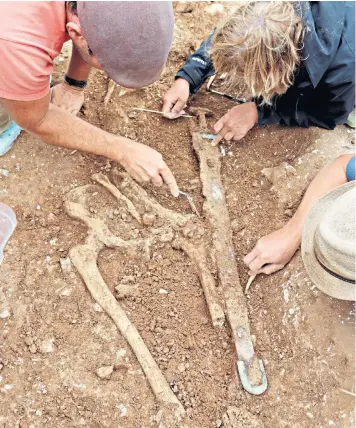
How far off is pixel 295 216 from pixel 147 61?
123 cm

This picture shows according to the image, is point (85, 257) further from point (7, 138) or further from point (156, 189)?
point (7, 138)

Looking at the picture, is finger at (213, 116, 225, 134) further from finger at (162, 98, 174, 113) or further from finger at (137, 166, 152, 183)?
finger at (137, 166, 152, 183)

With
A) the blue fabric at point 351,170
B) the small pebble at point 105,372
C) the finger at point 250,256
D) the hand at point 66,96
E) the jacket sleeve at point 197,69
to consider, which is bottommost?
the small pebble at point 105,372

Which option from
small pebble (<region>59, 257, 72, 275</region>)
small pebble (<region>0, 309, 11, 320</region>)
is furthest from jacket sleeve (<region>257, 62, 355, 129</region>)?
small pebble (<region>0, 309, 11, 320</region>)

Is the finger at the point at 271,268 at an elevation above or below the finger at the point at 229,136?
below

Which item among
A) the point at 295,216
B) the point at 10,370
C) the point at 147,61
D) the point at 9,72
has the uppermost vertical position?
the point at 147,61

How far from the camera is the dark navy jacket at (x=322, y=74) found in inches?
101

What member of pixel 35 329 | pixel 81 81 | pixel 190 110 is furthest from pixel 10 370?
pixel 190 110

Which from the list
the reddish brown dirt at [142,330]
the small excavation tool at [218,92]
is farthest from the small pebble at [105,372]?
the small excavation tool at [218,92]

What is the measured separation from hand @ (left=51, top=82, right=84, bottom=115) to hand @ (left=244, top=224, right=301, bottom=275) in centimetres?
153

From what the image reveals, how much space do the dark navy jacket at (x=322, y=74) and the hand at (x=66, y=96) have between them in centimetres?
92

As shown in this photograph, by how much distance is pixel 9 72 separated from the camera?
2.12 m

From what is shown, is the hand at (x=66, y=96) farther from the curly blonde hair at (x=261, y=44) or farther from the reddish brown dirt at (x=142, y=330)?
the curly blonde hair at (x=261, y=44)

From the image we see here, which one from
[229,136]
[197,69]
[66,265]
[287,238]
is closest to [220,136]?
[229,136]
